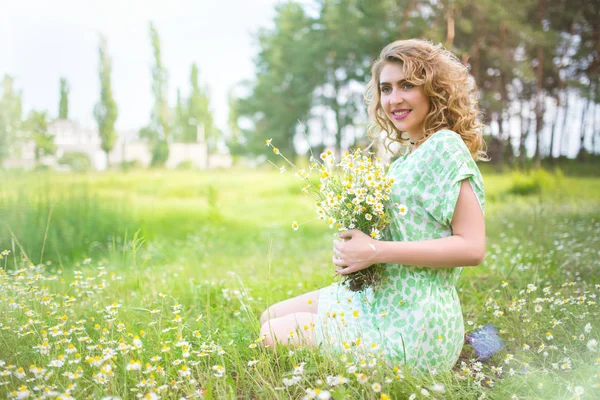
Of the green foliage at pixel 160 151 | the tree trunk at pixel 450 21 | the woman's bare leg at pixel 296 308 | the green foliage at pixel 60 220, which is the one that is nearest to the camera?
the woman's bare leg at pixel 296 308

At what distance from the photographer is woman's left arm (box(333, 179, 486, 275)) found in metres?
1.89

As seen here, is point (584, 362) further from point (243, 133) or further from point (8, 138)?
point (243, 133)

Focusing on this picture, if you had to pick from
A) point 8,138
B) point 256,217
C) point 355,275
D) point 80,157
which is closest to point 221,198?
point 256,217

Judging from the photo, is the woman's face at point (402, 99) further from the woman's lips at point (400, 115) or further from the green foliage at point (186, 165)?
the green foliage at point (186, 165)

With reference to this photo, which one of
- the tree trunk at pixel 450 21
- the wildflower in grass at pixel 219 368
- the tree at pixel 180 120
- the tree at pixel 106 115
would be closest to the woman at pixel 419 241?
the wildflower in grass at pixel 219 368

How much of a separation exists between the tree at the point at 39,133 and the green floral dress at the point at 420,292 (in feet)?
27.9

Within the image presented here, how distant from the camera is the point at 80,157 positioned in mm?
15359

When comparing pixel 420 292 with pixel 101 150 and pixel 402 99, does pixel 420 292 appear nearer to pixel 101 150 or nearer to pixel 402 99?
pixel 402 99

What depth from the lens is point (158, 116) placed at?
27641 mm

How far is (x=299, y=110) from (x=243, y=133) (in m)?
6.06

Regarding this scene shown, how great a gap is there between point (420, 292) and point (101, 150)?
19.8 m

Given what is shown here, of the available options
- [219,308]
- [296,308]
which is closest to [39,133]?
[219,308]

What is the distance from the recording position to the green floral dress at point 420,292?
1970 mm

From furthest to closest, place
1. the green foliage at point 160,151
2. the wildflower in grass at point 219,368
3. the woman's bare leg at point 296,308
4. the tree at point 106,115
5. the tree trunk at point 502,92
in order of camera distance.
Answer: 1. the green foliage at point 160,151
2. the tree at point 106,115
3. the tree trunk at point 502,92
4. the woman's bare leg at point 296,308
5. the wildflower in grass at point 219,368
